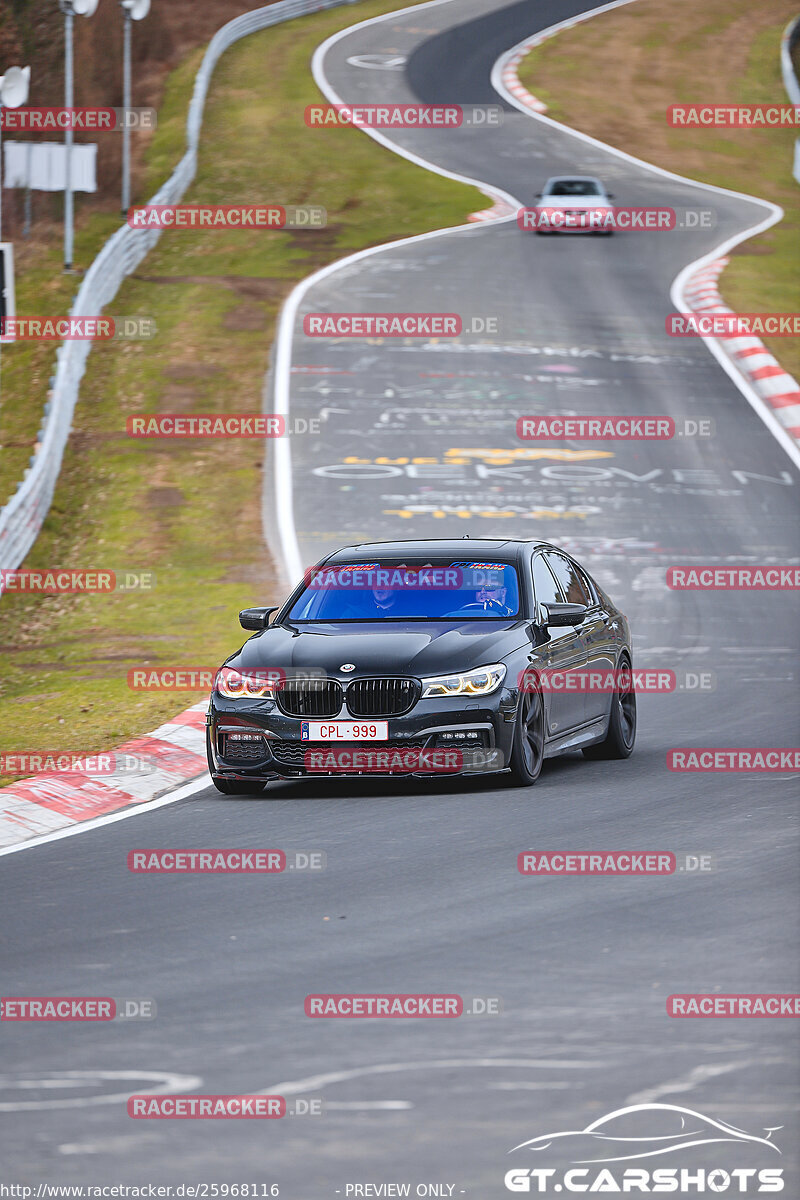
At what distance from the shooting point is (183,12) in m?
63.0

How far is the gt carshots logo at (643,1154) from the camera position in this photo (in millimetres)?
4824

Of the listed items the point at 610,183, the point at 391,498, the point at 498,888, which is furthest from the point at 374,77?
the point at 498,888

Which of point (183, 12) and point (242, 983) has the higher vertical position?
point (242, 983)

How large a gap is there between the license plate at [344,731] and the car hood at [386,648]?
28cm

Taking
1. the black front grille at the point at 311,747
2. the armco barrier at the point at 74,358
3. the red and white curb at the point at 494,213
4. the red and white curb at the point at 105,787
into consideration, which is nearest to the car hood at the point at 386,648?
the black front grille at the point at 311,747

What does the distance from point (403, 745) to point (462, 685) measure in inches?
18.9

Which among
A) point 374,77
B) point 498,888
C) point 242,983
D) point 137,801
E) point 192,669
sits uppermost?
point 242,983

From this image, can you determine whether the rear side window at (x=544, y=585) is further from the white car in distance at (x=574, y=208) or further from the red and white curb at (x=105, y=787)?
the white car in distance at (x=574, y=208)

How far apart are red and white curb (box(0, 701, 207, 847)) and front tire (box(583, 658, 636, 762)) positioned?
264 centimetres

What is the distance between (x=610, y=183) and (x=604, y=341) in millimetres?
15708

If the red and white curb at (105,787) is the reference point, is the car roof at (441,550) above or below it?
above

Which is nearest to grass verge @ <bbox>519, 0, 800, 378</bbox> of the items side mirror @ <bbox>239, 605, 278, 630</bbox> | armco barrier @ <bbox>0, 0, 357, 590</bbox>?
armco barrier @ <bbox>0, 0, 357, 590</bbox>

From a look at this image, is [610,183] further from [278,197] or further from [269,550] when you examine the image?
[269,550]

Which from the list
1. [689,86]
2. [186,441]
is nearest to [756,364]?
[186,441]
